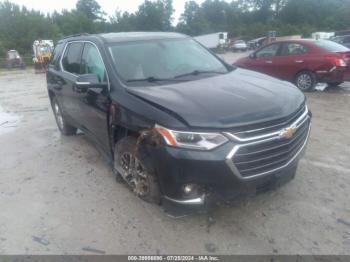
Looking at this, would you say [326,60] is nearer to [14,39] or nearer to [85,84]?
[85,84]

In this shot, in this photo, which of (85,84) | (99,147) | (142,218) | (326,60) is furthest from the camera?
(326,60)

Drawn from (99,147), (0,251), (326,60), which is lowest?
(0,251)

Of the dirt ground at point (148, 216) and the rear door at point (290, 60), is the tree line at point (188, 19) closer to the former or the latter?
the rear door at point (290, 60)

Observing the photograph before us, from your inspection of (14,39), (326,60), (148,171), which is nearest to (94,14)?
(14,39)

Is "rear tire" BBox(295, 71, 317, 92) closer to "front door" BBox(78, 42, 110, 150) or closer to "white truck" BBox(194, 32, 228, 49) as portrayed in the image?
"front door" BBox(78, 42, 110, 150)

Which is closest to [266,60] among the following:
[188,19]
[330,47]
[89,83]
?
[330,47]

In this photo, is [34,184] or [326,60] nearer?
[34,184]

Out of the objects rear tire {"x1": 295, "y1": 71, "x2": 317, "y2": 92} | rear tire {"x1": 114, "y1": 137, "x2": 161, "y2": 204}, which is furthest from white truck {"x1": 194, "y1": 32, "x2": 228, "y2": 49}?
rear tire {"x1": 114, "y1": 137, "x2": 161, "y2": 204}

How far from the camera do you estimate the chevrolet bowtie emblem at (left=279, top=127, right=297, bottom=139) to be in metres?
3.09

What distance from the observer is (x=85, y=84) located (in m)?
3.94

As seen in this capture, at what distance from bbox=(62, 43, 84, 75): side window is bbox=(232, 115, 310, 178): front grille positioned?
3.15 meters

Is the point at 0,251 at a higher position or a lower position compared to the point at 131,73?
lower

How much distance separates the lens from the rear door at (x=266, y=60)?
1023 centimetres

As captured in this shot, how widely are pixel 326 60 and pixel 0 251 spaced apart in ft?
28.3
